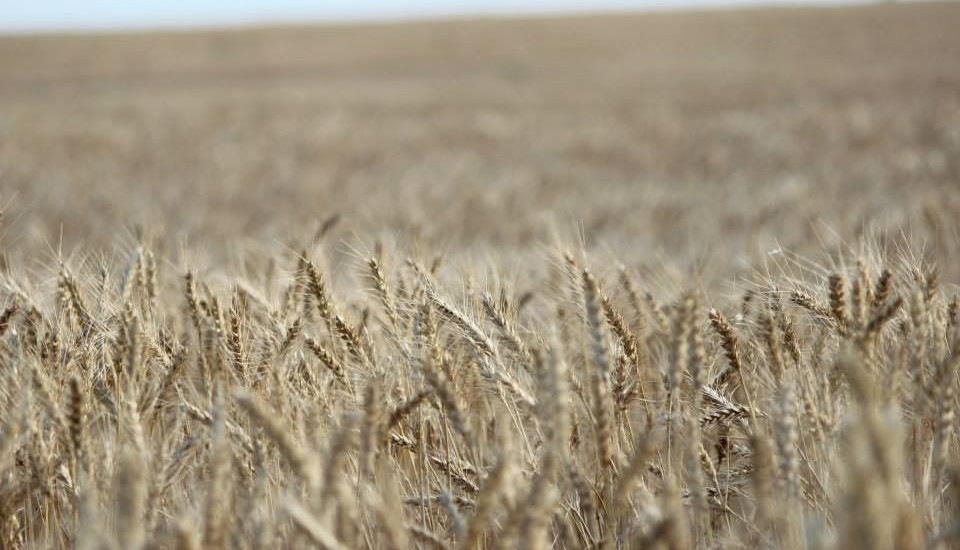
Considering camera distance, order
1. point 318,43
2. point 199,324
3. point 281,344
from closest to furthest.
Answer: point 281,344 < point 199,324 < point 318,43

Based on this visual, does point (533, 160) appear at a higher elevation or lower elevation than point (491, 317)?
higher

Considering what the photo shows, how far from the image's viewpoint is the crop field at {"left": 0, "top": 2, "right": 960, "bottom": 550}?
45.9 inches

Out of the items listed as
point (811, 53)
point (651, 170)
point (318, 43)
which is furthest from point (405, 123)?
point (318, 43)

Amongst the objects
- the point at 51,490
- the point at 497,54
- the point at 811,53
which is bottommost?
the point at 51,490

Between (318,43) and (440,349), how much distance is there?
39912 millimetres

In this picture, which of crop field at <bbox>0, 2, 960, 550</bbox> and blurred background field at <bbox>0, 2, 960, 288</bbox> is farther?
blurred background field at <bbox>0, 2, 960, 288</bbox>

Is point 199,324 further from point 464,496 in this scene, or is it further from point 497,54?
point 497,54

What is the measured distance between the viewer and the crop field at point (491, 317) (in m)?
1.17

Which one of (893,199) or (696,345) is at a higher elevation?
(893,199)

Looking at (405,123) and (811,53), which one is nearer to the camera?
(405,123)

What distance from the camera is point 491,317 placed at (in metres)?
1.57

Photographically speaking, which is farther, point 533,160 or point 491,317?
point 533,160

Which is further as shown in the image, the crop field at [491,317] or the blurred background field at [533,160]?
the blurred background field at [533,160]

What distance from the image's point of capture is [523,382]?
5.35 feet
